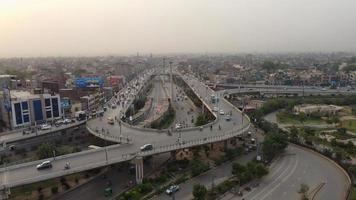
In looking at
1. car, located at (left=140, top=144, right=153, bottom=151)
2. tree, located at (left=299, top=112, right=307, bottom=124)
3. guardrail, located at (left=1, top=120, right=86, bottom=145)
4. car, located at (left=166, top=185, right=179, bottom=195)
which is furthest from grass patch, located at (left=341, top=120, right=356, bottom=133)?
guardrail, located at (left=1, top=120, right=86, bottom=145)

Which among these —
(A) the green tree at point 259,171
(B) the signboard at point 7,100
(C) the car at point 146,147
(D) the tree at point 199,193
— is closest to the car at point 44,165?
(C) the car at point 146,147

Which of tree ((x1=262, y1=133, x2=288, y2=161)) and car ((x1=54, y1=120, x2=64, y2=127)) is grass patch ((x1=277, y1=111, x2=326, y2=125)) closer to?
tree ((x1=262, y1=133, x2=288, y2=161))

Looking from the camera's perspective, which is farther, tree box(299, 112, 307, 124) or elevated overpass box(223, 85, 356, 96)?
elevated overpass box(223, 85, 356, 96)

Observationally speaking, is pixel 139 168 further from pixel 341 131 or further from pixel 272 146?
pixel 341 131

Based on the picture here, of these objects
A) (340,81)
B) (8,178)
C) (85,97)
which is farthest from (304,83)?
(8,178)

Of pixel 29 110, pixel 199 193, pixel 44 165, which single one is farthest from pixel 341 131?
pixel 29 110

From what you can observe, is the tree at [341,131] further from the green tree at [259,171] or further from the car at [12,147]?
the car at [12,147]
